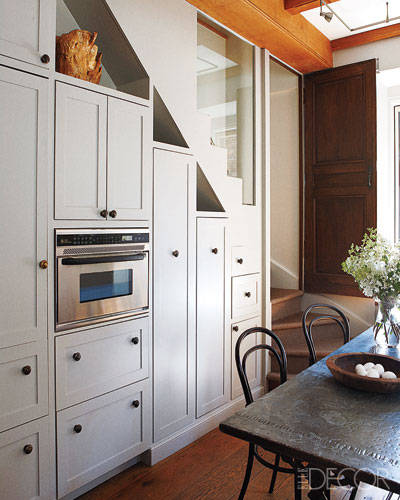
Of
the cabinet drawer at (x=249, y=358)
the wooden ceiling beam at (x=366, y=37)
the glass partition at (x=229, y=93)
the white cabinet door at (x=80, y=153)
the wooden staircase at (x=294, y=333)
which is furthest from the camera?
the wooden ceiling beam at (x=366, y=37)

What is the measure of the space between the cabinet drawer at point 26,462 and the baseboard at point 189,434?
→ 0.72 m

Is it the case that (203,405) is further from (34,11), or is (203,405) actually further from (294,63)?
(294,63)

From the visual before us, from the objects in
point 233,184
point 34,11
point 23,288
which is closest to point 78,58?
point 34,11

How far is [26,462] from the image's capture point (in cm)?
192

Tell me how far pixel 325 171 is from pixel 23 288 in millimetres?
3164

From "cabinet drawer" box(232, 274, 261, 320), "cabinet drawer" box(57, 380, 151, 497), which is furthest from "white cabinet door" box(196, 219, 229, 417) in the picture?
"cabinet drawer" box(57, 380, 151, 497)

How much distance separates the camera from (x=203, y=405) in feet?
9.69

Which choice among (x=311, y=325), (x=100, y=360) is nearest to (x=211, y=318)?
(x=311, y=325)

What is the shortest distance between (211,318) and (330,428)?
1.64 metres

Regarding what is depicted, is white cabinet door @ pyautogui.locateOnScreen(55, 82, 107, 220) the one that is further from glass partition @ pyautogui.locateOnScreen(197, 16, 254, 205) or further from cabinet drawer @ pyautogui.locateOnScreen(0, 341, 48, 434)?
glass partition @ pyautogui.locateOnScreen(197, 16, 254, 205)

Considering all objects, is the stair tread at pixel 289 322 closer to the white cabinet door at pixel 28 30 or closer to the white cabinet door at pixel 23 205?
the white cabinet door at pixel 23 205

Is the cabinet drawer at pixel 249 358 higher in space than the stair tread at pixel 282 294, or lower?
lower

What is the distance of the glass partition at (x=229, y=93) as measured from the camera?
120 inches

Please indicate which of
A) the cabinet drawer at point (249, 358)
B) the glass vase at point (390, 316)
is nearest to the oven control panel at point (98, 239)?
the cabinet drawer at point (249, 358)
